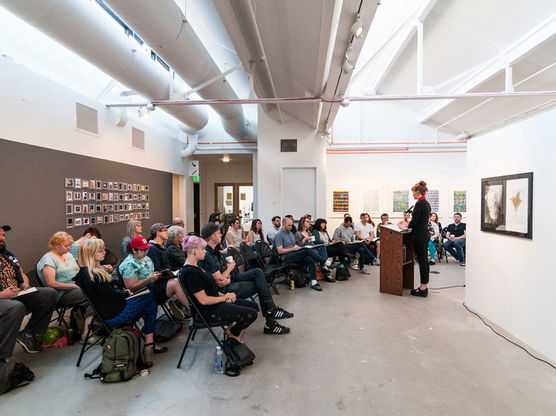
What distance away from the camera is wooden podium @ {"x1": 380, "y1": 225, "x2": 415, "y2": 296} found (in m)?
4.74

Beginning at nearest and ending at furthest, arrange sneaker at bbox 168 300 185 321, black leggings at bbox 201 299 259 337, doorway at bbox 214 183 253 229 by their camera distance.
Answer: black leggings at bbox 201 299 259 337 < sneaker at bbox 168 300 185 321 < doorway at bbox 214 183 253 229

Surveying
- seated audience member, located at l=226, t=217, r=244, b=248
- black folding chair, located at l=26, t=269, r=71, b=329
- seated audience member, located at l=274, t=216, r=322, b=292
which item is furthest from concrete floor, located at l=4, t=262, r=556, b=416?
seated audience member, located at l=226, t=217, r=244, b=248

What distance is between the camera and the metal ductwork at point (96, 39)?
103 inches

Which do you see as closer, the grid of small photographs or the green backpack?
the green backpack

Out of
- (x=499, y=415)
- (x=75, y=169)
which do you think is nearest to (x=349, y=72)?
(x=499, y=415)

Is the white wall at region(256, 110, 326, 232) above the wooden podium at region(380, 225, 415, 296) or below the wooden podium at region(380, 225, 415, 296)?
above

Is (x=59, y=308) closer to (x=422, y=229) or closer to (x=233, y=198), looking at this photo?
(x=422, y=229)

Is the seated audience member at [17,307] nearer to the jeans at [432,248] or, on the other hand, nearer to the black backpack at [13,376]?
the black backpack at [13,376]

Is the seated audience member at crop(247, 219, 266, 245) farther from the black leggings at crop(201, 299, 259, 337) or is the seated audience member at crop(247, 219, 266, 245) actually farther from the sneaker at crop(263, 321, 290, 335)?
the black leggings at crop(201, 299, 259, 337)

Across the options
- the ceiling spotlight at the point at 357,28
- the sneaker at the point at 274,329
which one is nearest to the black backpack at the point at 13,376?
the sneaker at the point at 274,329

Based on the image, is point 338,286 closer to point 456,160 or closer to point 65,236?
point 65,236

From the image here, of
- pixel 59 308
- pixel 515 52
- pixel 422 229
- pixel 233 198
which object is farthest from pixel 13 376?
pixel 233 198

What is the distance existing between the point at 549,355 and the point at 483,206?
5.89 feet

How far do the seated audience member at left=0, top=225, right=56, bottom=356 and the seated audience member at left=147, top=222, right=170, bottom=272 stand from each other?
1.01 metres
